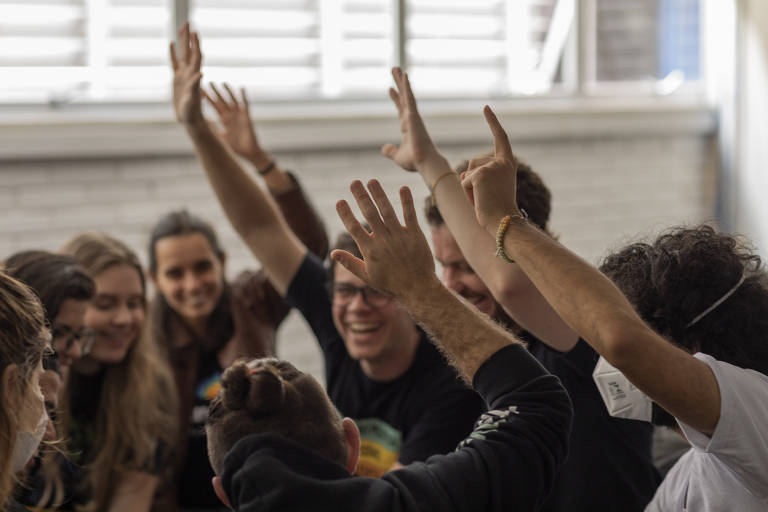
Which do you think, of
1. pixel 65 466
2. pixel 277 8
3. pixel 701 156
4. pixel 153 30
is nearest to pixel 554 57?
pixel 701 156

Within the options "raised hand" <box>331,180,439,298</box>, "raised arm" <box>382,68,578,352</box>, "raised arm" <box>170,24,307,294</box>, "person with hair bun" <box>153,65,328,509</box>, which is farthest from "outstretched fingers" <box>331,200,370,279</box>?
"person with hair bun" <box>153,65,328,509</box>

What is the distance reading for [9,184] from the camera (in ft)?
12.2

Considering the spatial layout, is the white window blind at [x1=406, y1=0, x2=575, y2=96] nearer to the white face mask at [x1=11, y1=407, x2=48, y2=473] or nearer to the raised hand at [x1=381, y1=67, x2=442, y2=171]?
the raised hand at [x1=381, y1=67, x2=442, y2=171]

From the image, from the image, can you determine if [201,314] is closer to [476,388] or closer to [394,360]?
[394,360]

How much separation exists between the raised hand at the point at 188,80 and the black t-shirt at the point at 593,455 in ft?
3.63

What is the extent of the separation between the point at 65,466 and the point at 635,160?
4215 mm

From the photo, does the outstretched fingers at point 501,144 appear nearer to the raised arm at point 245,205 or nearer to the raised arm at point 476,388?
the raised arm at point 476,388

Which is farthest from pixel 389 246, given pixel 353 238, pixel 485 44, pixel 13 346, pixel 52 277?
pixel 485 44

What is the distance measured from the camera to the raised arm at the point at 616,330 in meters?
1.11

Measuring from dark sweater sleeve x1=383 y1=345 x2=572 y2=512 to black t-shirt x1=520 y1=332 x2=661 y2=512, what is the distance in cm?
43

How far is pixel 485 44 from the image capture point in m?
5.14

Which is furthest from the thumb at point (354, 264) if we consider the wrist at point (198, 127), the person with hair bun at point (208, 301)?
the person with hair bun at point (208, 301)

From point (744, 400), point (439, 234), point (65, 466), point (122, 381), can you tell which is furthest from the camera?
point (122, 381)

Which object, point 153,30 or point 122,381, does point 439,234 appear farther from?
point 153,30
